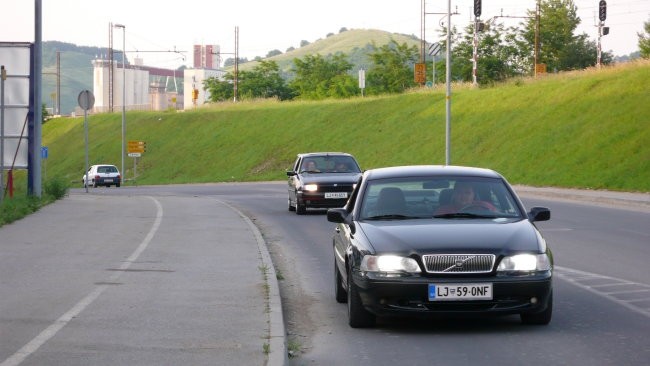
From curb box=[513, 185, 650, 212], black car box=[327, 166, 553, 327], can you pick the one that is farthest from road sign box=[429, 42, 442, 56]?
black car box=[327, 166, 553, 327]

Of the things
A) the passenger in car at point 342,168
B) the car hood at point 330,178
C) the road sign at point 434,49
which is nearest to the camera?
the car hood at point 330,178

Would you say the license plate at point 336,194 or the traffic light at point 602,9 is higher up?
the traffic light at point 602,9

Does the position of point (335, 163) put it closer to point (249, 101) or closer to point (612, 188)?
point (612, 188)

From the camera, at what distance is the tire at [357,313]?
9.55 m

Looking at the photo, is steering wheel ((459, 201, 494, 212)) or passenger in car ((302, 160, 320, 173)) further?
passenger in car ((302, 160, 320, 173))

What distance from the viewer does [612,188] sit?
38.4 m

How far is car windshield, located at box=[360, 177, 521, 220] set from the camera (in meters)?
10.4

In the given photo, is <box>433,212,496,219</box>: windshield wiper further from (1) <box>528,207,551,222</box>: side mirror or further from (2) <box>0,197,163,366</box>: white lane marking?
(2) <box>0,197,163,366</box>: white lane marking

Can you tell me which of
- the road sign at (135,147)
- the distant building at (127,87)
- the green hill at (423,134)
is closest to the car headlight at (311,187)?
the green hill at (423,134)

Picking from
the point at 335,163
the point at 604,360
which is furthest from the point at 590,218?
the point at 604,360

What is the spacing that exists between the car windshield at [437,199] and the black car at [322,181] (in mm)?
16907

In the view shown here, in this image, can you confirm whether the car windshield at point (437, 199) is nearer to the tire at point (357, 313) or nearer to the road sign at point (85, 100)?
the tire at point (357, 313)

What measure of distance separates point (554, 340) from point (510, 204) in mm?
1939

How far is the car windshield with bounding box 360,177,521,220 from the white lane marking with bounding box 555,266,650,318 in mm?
1614
